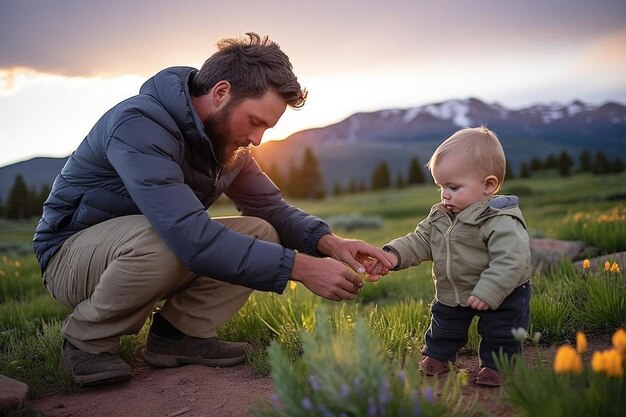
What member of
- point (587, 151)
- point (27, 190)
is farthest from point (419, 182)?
point (27, 190)

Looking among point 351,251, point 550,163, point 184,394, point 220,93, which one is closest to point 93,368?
point 184,394

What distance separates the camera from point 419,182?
63.7 metres

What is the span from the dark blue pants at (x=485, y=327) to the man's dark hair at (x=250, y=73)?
1.84 m

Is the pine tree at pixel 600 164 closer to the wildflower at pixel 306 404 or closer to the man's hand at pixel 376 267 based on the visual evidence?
the man's hand at pixel 376 267

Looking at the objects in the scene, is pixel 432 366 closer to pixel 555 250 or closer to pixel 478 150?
pixel 478 150

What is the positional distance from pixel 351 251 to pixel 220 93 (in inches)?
58.4

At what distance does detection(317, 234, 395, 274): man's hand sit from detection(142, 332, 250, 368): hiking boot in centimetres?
96

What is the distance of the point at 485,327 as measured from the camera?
3.22 meters

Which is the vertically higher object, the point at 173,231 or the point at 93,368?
the point at 173,231

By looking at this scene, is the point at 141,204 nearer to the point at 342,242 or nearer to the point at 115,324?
the point at 115,324

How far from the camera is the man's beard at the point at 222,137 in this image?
3.95 m

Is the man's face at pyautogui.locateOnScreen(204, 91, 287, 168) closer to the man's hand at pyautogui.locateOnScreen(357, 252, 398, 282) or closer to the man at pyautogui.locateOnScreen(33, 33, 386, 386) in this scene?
the man at pyautogui.locateOnScreen(33, 33, 386, 386)

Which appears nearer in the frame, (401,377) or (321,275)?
(401,377)

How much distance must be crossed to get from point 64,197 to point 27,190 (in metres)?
7.93
